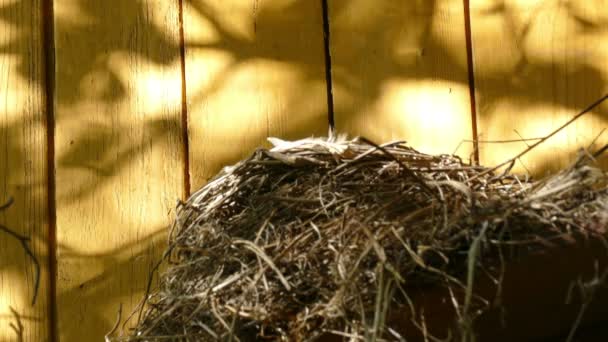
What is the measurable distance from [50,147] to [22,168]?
0.19ft

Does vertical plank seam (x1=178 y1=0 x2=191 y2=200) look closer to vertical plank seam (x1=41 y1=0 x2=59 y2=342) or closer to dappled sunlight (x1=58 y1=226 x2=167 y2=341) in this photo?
dappled sunlight (x1=58 y1=226 x2=167 y2=341)

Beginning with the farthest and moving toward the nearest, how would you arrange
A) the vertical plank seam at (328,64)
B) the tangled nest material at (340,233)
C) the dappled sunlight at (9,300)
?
the vertical plank seam at (328,64) → the dappled sunlight at (9,300) → the tangled nest material at (340,233)

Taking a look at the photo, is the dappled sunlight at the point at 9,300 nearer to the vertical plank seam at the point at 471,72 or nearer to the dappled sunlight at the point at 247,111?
the dappled sunlight at the point at 247,111

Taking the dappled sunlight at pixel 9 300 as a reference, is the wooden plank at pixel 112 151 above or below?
above

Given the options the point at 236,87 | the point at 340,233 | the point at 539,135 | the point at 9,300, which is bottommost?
the point at 9,300

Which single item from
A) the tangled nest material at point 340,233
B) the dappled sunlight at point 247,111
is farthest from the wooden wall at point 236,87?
the tangled nest material at point 340,233

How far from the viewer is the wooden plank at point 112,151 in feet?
5.52

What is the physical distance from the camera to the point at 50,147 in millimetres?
1738

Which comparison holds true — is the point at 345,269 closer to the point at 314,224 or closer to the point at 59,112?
the point at 314,224

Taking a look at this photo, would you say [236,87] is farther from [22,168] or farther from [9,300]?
[9,300]

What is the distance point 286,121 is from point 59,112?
385 millimetres

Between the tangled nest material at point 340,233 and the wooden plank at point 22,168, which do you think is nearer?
the tangled nest material at point 340,233

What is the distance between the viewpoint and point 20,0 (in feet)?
5.81

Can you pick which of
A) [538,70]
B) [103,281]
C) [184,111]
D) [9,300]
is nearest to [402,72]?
[538,70]
